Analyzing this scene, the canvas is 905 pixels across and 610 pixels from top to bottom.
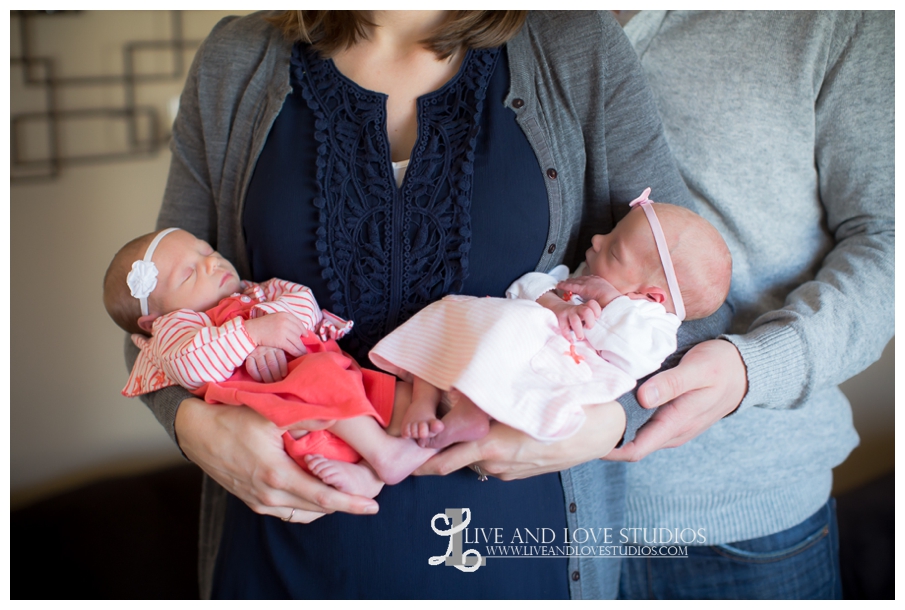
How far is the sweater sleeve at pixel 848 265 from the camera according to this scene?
46.2 inches

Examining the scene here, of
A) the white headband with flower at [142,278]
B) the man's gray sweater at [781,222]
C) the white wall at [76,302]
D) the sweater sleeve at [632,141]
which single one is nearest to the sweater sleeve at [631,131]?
the sweater sleeve at [632,141]

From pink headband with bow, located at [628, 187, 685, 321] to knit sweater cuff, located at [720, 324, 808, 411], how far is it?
5.2 inches

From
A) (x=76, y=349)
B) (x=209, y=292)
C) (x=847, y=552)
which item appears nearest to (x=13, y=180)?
(x=76, y=349)

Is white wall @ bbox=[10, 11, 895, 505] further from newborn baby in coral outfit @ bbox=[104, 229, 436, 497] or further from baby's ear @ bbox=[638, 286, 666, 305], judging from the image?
baby's ear @ bbox=[638, 286, 666, 305]

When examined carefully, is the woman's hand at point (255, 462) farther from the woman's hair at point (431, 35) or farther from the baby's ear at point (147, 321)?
the woman's hair at point (431, 35)

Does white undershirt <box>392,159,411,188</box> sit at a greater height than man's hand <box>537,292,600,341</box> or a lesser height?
greater

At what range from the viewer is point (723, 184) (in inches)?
54.9

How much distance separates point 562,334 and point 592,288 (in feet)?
0.45

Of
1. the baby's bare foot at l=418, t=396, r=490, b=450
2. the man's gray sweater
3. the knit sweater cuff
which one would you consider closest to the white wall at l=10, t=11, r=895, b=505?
the man's gray sweater

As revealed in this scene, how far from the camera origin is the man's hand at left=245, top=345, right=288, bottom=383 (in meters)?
1.17

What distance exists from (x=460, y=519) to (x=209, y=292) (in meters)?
0.68

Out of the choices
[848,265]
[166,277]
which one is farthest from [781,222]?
[166,277]

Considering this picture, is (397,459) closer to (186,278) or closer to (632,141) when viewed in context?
(186,278)

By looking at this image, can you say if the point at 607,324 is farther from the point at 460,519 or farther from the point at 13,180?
the point at 13,180
